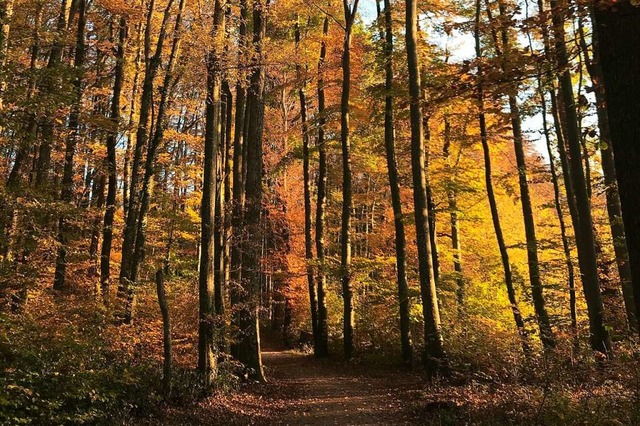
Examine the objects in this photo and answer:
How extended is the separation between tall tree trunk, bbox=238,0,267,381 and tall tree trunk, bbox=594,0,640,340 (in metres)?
8.94

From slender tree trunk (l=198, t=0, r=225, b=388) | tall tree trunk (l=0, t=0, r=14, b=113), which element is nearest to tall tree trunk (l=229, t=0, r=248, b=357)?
slender tree trunk (l=198, t=0, r=225, b=388)

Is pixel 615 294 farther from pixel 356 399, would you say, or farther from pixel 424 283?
pixel 356 399

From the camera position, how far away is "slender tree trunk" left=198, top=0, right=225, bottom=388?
399 inches

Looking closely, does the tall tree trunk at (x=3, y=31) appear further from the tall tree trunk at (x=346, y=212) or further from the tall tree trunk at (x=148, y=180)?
the tall tree trunk at (x=346, y=212)

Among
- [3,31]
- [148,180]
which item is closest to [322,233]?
[148,180]

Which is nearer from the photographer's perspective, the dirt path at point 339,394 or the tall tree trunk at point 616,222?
the dirt path at point 339,394

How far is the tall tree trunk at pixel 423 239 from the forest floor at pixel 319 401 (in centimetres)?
88

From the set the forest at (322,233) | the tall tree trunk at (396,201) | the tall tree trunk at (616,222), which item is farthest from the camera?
the tall tree trunk at (396,201)

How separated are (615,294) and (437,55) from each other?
9.62 metres

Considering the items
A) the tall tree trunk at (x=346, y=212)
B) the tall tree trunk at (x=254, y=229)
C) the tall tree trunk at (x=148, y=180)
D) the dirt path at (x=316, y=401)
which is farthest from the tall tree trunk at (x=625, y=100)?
the tall tree trunk at (x=346, y=212)

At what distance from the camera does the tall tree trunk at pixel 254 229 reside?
460 inches

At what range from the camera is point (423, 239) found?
1070 cm

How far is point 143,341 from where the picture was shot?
11.7 m

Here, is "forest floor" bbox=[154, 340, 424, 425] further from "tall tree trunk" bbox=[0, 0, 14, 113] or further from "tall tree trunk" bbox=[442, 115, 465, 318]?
"tall tree trunk" bbox=[0, 0, 14, 113]
